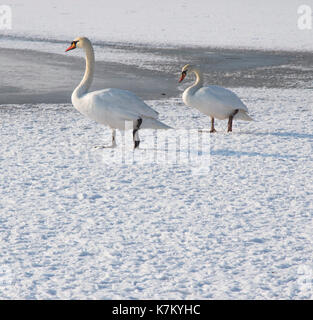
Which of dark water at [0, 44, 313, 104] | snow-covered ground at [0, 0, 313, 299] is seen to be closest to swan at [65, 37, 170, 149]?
snow-covered ground at [0, 0, 313, 299]

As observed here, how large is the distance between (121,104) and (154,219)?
2.50 m

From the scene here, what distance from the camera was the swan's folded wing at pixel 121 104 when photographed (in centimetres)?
761

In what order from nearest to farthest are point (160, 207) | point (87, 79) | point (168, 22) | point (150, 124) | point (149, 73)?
point (160, 207), point (150, 124), point (87, 79), point (149, 73), point (168, 22)

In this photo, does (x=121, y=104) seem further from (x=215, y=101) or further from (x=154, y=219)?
(x=154, y=219)

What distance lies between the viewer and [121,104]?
301 inches

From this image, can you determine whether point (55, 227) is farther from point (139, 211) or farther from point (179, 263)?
point (179, 263)

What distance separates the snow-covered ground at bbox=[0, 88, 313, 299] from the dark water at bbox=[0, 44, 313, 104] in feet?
14.6

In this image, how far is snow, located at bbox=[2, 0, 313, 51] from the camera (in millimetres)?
25188

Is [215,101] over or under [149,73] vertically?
under

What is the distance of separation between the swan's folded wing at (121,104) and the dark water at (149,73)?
187 inches

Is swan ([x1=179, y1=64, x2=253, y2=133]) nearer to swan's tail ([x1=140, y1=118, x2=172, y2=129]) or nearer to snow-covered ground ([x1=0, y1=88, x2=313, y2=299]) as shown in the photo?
snow-covered ground ([x1=0, y1=88, x2=313, y2=299])

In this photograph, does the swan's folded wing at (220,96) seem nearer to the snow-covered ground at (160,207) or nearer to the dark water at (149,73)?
the snow-covered ground at (160,207)

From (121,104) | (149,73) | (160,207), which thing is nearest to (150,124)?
(121,104)

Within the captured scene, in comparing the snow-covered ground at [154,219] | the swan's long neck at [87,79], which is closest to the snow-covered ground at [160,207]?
the snow-covered ground at [154,219]
